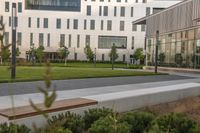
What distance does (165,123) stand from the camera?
6297mm

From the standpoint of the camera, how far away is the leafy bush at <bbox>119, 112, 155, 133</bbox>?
6.72 meters

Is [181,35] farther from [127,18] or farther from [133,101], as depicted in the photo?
[127,18]

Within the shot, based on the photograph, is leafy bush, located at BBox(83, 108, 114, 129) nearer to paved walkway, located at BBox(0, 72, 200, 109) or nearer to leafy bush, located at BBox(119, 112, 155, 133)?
leafy bush, located at BBox(119, 112, 155, 133)

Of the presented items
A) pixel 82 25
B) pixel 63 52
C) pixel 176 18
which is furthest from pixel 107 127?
pixel 82 25

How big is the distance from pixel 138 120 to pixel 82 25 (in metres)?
82.8

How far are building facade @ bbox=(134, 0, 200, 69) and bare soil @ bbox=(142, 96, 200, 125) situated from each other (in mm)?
22071

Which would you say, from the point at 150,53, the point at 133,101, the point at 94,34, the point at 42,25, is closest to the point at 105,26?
the point at 94,34

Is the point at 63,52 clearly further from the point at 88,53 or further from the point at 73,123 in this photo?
the point at 73,123

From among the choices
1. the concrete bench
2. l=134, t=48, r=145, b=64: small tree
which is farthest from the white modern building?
the concrete bench

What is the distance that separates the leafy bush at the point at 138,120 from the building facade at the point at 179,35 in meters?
26.6

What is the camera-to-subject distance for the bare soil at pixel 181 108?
9516mm

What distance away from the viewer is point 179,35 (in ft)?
132

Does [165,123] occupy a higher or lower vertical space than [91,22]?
lower

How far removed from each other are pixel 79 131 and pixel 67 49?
259 feet
